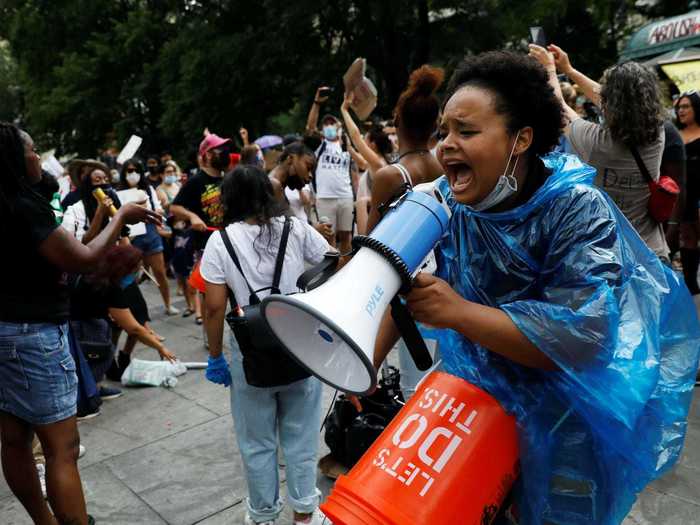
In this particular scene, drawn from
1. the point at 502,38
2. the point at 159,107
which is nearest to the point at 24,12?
the point at 159,107

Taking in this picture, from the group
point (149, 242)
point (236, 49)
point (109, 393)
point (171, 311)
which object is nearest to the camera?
point (109, 393)

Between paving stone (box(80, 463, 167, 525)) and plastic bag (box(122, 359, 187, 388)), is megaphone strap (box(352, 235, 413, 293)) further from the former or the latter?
plastic bag (box(122, 359, 187, 388))

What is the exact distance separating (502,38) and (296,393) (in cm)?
1486

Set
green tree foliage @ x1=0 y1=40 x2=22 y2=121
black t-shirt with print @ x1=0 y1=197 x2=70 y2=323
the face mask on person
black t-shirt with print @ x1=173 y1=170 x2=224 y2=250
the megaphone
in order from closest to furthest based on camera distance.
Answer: the megaphone
the face mask on person
black t-shirt with print @ x1=0 y1=197 x2=70 y2=323
black t-shirt with print @ x1=173 y1=170 x2=224 y2=250
green tree foliage @ x1=0 y1=40 x2=22 y2=121

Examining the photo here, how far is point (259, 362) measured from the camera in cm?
241

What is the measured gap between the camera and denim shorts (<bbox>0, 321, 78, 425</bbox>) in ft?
7.42

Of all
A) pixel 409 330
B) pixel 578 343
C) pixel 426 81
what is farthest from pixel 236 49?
pixel 578 343

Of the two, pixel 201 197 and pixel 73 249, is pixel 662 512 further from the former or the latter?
pixel 201 197

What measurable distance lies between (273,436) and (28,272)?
3.82ft

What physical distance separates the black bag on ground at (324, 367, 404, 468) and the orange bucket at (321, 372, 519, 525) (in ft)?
4.73

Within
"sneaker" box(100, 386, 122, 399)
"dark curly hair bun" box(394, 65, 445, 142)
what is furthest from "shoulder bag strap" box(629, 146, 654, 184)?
"sneaker" box(100, 386, 122, 399)

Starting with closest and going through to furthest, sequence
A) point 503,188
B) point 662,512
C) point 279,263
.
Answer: point 503,188
point 279,263
point 662,512

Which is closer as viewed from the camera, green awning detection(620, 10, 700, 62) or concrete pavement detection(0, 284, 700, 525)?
concrete pavement detection(0, 284, 700, 525)

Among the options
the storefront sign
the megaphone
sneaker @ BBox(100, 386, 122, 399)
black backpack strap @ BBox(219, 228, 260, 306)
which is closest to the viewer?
the megaphone
